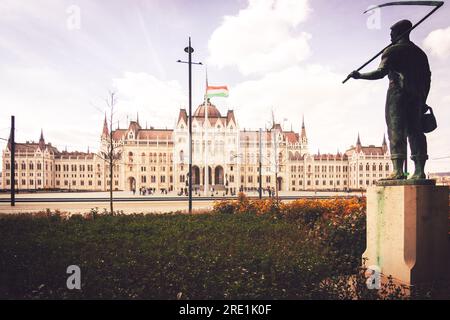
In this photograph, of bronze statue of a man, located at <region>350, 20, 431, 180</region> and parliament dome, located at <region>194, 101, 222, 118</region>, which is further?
parliament dome, located at <region>194, 101, 222, 118</region>

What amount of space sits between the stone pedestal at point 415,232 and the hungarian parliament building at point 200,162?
77.5 metres

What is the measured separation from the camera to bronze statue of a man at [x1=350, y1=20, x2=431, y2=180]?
5039 millimetres

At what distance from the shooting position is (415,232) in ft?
14.8

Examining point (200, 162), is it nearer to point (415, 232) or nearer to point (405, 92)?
point (405, 92)

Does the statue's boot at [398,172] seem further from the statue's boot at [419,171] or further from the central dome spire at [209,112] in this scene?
the central dome spire at [209,112]

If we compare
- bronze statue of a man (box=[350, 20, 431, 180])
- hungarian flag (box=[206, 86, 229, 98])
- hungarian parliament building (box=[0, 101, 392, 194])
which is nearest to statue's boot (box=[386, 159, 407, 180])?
bronze statue of a man (box=[350, 20, 431, 180])

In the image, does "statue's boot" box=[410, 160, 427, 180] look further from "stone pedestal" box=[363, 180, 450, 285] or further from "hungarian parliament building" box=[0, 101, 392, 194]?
"hungarian parliament building" box=[0, 101, 392, 194]

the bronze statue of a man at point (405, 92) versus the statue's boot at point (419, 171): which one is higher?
the bronze statue of a man at point (405, 92)

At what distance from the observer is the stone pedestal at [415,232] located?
4.54 m

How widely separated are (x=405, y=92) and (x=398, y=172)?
1.59 metres

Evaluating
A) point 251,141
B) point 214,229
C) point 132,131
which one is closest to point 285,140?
point 251,141

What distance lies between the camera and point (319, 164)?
97.5 meters

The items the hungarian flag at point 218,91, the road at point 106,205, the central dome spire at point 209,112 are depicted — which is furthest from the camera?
the central dome spire at point 209,112

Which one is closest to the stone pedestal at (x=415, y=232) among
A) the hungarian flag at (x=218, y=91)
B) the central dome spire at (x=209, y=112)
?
the hungarian flag at (x=218, y=91)
